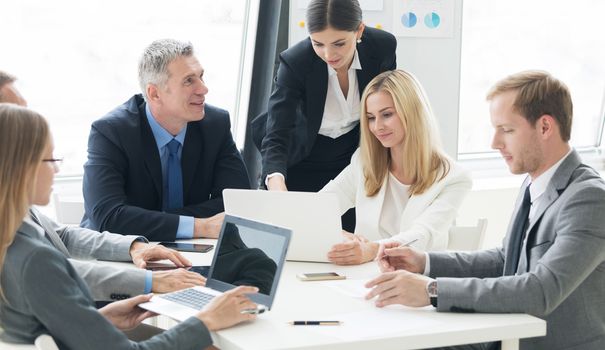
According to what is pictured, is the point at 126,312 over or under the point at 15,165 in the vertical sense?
under

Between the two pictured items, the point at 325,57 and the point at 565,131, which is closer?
the point at 565,131

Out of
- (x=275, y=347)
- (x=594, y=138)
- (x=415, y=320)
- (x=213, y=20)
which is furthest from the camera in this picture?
(x=594, y=138)

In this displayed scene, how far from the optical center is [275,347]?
7.10 ft

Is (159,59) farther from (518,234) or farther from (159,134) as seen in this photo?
(518,234)

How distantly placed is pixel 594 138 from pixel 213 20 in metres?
3.40

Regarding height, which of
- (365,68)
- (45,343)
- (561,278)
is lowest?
(45,343)

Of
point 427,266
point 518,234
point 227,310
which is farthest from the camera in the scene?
point 427,266

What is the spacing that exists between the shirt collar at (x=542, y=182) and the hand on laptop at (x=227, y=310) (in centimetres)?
89

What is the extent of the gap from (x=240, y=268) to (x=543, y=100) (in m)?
0.97

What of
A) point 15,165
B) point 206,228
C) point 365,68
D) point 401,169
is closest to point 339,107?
point 365,68

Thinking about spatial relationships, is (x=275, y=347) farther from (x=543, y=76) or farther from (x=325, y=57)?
(x=325, y=57)

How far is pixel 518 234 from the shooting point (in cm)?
270

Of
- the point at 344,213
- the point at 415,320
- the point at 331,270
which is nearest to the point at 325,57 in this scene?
the point at 344,213

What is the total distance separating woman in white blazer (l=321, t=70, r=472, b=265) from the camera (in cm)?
349
